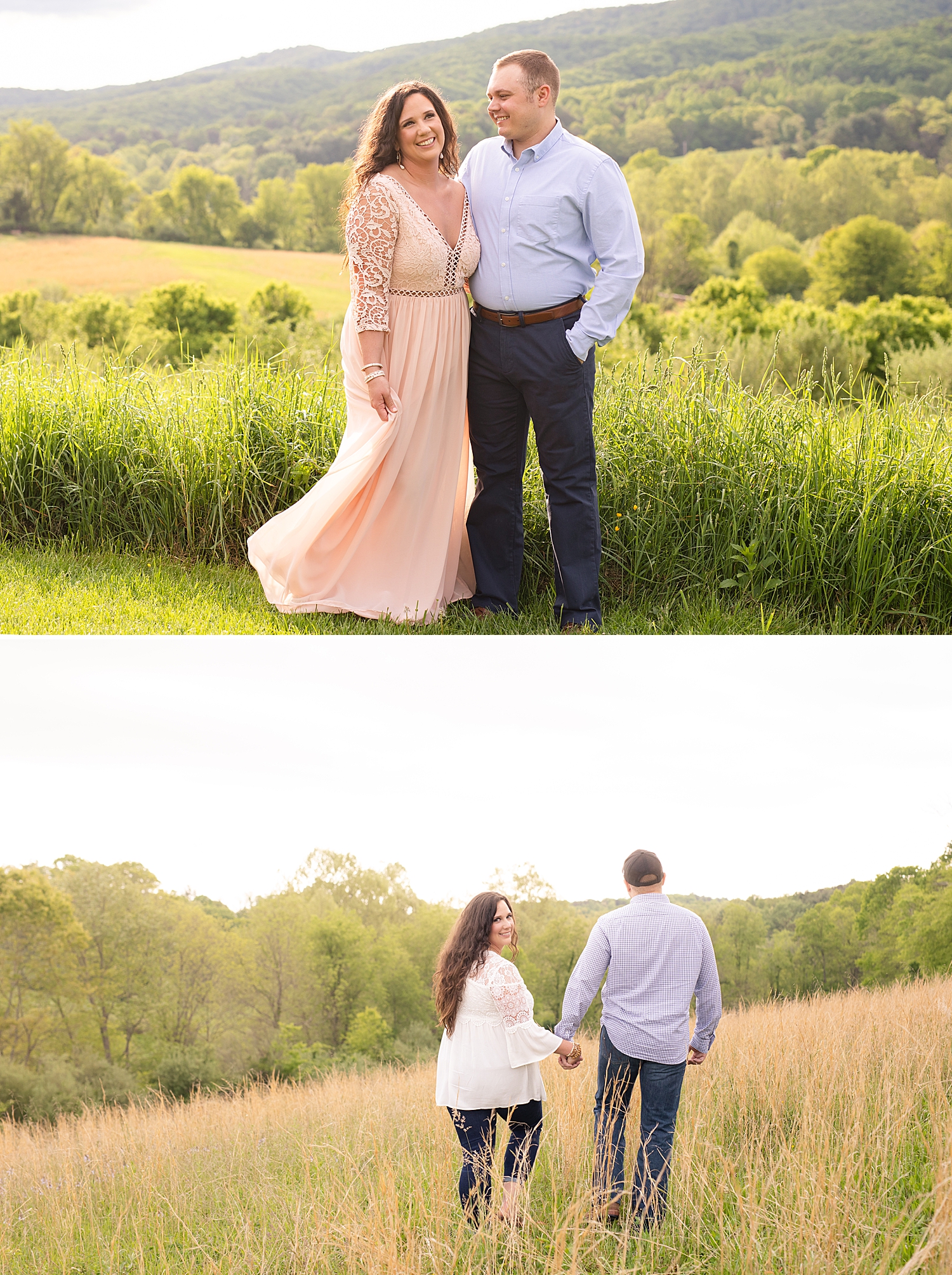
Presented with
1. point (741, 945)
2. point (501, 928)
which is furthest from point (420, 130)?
point (741, 945)

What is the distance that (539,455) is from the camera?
4.36 meters

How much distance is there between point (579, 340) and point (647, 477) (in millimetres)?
1478

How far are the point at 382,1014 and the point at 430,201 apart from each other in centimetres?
674

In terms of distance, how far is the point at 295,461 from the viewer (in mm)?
5789

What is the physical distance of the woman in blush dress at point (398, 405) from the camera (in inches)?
163

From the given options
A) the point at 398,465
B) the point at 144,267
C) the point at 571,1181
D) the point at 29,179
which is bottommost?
the point at 571,1181

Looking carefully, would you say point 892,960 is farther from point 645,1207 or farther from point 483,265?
point 483,265

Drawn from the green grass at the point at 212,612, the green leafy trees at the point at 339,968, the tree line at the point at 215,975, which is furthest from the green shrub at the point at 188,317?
the green grass at the point at 212,612

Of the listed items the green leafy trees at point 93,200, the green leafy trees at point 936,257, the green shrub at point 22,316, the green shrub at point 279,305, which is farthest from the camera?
the green leafy trees at point 936,257

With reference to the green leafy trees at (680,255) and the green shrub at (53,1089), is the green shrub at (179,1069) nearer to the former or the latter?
the green shrub at (53,1089)

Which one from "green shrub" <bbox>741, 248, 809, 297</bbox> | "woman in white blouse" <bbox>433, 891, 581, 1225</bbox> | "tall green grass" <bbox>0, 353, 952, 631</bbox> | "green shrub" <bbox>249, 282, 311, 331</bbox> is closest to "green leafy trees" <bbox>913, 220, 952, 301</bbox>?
"green shrub" <bbox>741, 248, 809, 297</bbox>

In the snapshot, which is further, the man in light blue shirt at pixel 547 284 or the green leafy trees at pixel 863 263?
the green leafy trees at pixel 863 263

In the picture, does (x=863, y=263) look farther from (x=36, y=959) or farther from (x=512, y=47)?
(x=36, y=959)

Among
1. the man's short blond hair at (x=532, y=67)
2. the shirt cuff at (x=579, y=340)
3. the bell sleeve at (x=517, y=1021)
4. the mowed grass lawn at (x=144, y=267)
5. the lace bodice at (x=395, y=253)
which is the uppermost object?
the mowed grass lawn at (x=144, y=267)
